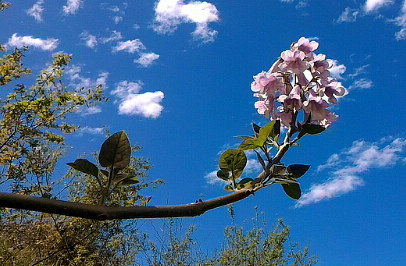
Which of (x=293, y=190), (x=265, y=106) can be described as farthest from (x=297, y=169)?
(x=265, y=106)

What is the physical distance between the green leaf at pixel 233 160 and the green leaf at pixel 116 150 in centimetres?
14

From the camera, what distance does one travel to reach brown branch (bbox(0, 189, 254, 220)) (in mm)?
477

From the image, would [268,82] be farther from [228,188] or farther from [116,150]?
[116,150]

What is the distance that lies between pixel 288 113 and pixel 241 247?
712 centimetres

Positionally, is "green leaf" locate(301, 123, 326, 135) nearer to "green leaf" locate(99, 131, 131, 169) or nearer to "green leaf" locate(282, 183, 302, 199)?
"green leaf" locate(282, 183, 302, 199)

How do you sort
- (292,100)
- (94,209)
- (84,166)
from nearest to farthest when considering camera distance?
1. (94,209)
2. (84,166)
3. (292,100)

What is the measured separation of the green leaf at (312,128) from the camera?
0.65 metres

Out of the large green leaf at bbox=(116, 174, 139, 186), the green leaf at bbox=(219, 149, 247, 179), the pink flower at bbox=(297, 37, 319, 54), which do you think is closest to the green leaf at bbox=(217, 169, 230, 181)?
the green leaf at bbox=(219, 149, 247, 179)

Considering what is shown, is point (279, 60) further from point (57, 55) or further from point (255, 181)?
point (57, 55)

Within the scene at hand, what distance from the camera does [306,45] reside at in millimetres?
769

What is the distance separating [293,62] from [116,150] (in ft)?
1.11

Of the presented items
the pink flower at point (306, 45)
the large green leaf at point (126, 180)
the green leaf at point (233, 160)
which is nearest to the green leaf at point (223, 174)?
the green leaf at point (233, 160)

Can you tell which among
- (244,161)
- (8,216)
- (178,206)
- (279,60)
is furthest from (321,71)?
(8,216)

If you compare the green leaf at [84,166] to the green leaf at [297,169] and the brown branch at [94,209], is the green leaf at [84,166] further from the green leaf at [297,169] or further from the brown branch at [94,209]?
the green leaf at [297,169]
